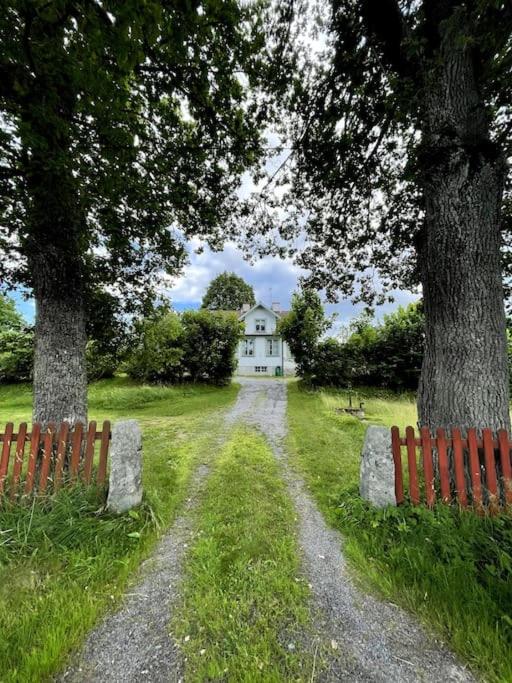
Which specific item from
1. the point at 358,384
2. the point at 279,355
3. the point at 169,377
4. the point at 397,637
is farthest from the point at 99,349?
the point at 279,355

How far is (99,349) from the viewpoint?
19.4ft

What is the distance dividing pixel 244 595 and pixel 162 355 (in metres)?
11.3

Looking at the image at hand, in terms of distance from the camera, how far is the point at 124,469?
2949 millimetres

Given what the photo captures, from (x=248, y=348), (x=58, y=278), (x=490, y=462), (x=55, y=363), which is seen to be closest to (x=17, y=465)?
(x=55, y=363)

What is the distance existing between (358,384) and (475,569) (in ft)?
42.0

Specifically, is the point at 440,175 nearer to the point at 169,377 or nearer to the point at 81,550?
the point at 81,550

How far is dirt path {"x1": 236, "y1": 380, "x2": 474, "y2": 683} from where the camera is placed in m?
1.55

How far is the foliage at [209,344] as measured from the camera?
1419cm

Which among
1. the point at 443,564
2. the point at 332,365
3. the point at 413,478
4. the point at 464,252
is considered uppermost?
the point at 464,252

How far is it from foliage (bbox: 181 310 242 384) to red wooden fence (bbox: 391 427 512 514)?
1196cm

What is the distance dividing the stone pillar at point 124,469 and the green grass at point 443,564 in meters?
2.31

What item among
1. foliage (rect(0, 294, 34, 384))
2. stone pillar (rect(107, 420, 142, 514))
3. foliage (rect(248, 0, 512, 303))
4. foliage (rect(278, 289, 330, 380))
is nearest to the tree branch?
foliage (rect(248, 0, 512, 303))

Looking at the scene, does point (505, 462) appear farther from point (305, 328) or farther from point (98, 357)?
point (305, 328)

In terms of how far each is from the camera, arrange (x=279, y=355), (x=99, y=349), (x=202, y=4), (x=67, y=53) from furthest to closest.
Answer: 1. (x=279, y=355)
2. (x=99, y=349)
3. (x=202, y=4)
4. (x=67, y=53)
